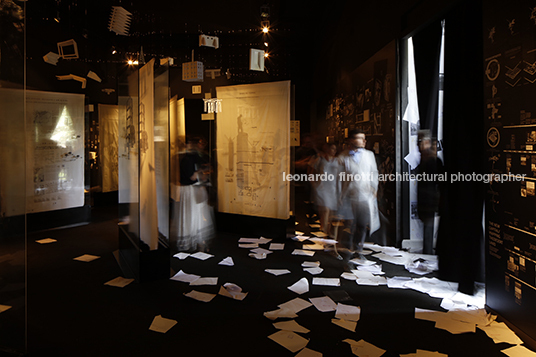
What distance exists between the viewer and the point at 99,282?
13.3ft

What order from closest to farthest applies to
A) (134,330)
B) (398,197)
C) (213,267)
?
(134,330)
(213,267)
(398,197)

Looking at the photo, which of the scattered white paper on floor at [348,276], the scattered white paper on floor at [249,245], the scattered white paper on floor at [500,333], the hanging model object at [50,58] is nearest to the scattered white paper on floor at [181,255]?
the scattered white paper on floor at [249,245]

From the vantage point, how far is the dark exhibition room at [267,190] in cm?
264

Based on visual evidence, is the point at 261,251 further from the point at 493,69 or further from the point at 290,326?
the point at 493,69

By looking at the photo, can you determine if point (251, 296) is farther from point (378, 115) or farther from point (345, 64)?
point (345, 64)

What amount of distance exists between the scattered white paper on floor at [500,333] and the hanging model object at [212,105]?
16.4 feet

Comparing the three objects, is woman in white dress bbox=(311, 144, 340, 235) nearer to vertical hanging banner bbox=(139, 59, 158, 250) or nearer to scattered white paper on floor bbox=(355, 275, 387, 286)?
scattered white paper on floor bbox=(355, 275, 387, 286)

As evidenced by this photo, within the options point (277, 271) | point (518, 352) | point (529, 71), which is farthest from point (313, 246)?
point (529, 71)

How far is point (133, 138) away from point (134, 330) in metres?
2.25

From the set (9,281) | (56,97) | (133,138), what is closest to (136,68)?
(133,138)

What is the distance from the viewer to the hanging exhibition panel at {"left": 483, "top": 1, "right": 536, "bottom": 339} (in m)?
2.55

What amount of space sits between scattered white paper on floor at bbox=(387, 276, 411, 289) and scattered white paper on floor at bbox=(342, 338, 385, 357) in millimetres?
1295

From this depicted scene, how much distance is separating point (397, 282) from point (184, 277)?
→ 7.91ft

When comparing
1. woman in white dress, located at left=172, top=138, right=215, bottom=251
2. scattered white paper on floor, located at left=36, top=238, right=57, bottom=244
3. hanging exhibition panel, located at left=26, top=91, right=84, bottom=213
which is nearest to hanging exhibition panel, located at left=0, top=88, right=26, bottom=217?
woman in white dress, located at left=172, top=138, right=215, bottom=251
